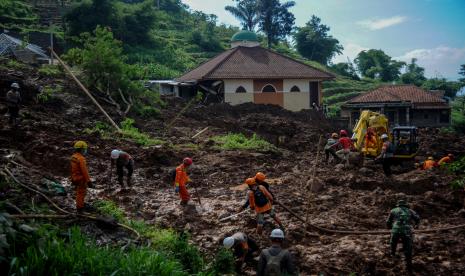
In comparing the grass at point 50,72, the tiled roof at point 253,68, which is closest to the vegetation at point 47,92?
the grass at point 50,72

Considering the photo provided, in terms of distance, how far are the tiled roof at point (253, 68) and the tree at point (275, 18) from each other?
25.7m

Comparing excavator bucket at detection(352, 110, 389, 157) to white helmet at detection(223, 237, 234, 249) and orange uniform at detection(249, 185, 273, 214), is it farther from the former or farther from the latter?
white helmet at detection(223, 237, 234, 249)

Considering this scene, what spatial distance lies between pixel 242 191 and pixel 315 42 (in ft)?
170

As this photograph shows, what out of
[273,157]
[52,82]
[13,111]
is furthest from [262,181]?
[52,82]

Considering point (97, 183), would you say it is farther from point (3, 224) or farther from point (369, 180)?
point (369, 180)

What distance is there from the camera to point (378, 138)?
1819 cm

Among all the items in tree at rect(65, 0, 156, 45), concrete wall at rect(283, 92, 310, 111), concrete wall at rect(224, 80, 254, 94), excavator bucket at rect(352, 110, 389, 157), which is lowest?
excavator bucket at rect(352, 110, 389, 157)

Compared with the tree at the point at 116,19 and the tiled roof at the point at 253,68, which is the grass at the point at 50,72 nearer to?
the tiled roof at the point at 253,68

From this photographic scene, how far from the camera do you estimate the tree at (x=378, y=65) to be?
61531 millimetres

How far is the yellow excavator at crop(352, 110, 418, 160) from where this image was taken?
17.8 m

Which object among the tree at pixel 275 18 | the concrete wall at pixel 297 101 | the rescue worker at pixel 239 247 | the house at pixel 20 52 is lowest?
the rescue worker at pixel 239 247

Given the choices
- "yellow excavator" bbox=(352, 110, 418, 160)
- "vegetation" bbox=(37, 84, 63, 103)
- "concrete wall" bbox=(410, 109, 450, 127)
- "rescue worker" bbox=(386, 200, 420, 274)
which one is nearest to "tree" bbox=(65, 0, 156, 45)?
"vegetation" bbox=(37, 84, 63, 103)

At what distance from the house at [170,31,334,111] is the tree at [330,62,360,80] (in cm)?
3068

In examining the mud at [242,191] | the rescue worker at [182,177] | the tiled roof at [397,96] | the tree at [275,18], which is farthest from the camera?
the tree at [275,18]
